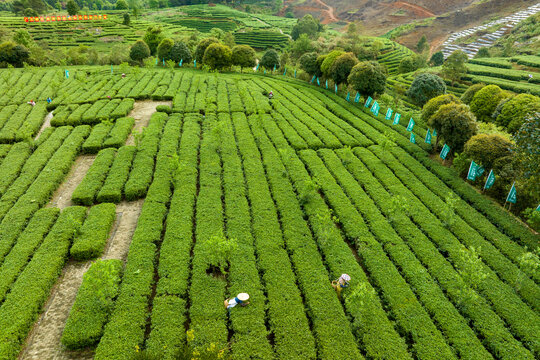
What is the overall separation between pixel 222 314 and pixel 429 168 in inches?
740

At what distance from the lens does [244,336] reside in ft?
36.1

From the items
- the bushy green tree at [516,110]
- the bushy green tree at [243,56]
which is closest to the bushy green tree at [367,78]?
the bushy green tree at [516,110]

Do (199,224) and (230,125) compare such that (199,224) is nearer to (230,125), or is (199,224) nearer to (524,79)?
(230,125)

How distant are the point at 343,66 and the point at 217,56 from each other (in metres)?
19.8

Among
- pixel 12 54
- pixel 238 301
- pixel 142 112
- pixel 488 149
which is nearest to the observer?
pixel 238 301

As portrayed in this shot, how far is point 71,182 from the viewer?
65.8ft

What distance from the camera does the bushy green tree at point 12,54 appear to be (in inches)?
1715

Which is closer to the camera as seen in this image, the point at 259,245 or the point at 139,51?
the point at 259,245

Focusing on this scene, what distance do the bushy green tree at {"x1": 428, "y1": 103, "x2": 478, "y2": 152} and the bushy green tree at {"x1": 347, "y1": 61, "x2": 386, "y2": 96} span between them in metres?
10.9

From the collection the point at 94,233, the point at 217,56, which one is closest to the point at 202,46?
the point at 217,56

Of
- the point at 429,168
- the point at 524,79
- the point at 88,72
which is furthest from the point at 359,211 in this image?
the point at 524,79

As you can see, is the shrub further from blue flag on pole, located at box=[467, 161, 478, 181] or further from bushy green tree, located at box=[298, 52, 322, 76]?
bushy green tree, located at box=[298, 52, 322, 76]

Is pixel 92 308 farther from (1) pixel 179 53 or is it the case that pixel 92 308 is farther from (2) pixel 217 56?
(1) pixel 179 53

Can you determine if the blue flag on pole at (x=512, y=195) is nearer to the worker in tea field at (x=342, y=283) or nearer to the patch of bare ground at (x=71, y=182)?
the worker in tea field at (x=342, y=283)
